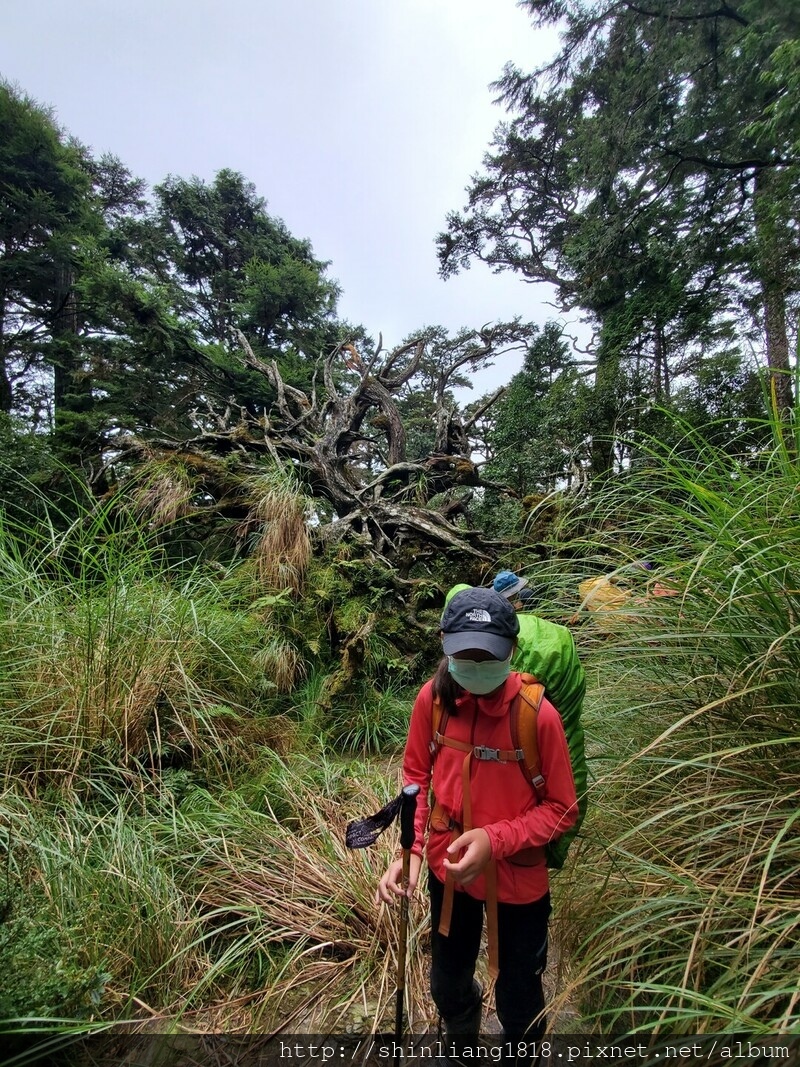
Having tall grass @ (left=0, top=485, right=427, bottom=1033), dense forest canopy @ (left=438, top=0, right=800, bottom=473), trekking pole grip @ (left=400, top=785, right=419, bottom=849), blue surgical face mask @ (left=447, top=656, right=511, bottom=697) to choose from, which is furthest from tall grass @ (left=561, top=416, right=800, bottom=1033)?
dense forest canopy @ (left=438, top=0, right=800, bottom=473)

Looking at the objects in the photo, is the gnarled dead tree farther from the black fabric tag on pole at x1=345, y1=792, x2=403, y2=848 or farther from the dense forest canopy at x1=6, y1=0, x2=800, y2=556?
the black fabric tag on pole at x1=345, y1=792, x2=403, y2=848

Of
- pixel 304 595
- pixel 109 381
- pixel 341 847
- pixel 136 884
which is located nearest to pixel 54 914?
pixel 136 884

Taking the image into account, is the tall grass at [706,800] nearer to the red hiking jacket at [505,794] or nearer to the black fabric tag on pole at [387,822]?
the red hiking jacket at [505,794]

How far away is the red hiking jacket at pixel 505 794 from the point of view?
108cm

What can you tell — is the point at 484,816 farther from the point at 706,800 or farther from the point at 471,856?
the point at 706,800

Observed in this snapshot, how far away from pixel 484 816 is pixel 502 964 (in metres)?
0.45

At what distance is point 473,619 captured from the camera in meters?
1.12

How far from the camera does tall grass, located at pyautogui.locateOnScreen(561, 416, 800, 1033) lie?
96cm

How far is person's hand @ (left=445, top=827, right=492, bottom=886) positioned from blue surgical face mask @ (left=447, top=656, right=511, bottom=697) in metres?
0.30

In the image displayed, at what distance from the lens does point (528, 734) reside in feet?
3.67

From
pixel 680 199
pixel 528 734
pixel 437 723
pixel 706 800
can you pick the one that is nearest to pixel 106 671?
pixel 437 723

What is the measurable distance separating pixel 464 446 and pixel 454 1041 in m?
5.25

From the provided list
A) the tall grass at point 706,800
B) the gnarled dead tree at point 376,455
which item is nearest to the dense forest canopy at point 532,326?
the gnarled dead tree at point 376,455

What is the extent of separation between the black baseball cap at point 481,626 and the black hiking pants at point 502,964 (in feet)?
2.25
